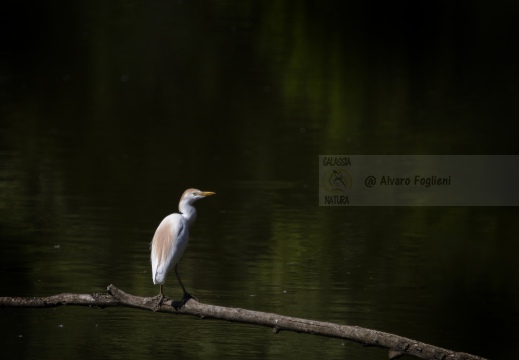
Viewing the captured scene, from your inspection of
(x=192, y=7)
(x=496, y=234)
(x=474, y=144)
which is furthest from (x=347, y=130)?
Answer: (x=192, y=7)

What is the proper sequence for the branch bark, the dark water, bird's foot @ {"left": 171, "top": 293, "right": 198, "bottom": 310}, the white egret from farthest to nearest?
the dark water
the white egret
bird's foot @ {"left": 171, "top": 293, "right": 198, "bottom": 310}
the branch bark

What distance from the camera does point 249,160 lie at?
8812 millimetres

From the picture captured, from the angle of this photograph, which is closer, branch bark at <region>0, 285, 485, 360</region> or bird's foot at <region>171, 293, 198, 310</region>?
branch bark at <region>0, 285, 485, 360</region>

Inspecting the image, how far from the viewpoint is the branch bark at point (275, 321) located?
3.81 meters

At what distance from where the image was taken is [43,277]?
6238 mm

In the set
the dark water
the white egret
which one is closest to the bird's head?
the white egret

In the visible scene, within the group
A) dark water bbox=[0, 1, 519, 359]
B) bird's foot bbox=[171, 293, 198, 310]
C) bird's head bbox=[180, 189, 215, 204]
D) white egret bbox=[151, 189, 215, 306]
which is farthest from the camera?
dark water bbox=[0, 1, 519, 359]

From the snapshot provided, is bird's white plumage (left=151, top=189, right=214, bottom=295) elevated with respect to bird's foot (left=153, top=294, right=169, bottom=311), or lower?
elevated

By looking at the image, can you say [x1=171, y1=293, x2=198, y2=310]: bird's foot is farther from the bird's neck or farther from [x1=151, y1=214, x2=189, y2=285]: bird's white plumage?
the bird's neck

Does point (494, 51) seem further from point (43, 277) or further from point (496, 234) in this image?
point (43, 277)

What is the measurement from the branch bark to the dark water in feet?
4.02

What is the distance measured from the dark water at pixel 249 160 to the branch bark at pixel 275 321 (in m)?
1.23

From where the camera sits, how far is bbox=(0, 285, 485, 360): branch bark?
381 cm

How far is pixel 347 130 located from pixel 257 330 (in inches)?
176
